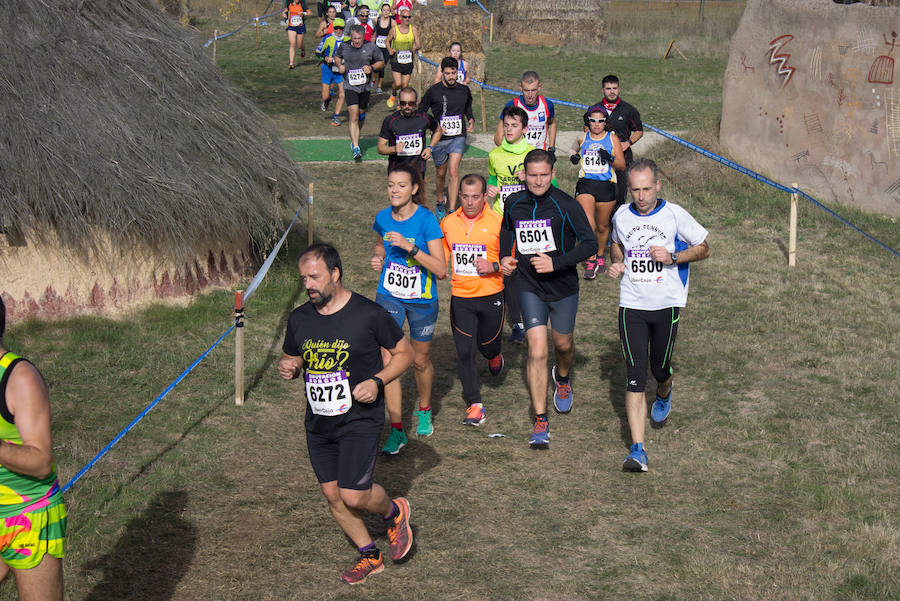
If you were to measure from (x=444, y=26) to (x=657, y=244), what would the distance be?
15.2 meters

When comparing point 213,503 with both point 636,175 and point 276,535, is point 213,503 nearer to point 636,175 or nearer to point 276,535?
point 276,535

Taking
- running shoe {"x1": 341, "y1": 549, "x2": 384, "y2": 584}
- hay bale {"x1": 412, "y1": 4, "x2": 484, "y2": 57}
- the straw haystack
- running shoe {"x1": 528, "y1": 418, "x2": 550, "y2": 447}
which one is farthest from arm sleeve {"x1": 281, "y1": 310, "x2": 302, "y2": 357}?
hay bale {"x1": 412, "y1": 4, "x2": 484, "y2": 57}

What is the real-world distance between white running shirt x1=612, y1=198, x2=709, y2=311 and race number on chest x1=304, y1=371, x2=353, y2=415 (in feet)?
7.99

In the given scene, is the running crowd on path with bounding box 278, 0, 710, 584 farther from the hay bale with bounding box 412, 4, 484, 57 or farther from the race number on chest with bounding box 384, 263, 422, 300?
the hay bale with bounding box 412, 4, 484, 57

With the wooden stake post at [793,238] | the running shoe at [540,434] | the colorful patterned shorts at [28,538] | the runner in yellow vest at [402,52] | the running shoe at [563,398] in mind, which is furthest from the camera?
the runner in yellow vest at [402,52]

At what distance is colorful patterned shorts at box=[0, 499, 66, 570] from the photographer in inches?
162

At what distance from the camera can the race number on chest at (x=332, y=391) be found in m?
5.25

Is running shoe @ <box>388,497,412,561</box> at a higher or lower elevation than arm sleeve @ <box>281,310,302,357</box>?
lower

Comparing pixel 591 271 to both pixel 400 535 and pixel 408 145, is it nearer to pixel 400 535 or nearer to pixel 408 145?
pixel 408 145

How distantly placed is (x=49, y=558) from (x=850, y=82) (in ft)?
39.8

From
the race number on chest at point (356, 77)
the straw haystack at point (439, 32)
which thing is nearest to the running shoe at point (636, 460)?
the race number on chest at point (356, 77)

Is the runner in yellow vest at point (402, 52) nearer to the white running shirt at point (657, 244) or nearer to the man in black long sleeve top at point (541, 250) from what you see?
the man in black long sleeve top at point (541, 250)

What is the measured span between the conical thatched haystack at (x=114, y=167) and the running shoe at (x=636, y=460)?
4.90 m

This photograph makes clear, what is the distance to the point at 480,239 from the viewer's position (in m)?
7.51
